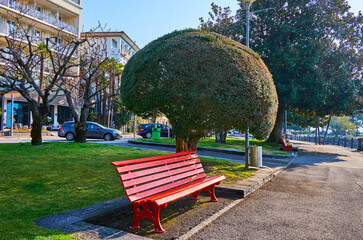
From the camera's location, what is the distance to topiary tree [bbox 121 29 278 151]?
718 cm

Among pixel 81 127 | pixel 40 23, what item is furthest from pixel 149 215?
pixel 40 23

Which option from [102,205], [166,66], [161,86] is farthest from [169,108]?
[102,205]

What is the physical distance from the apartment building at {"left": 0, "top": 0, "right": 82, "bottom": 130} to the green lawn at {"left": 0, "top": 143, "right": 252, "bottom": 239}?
75.9 ft

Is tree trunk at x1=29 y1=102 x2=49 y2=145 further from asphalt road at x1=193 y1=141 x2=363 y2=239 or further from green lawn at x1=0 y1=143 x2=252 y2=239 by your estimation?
asphalt road at x1=193 y1=141 x2=363 y2=239

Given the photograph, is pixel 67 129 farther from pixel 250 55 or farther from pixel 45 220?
pixel 45 220

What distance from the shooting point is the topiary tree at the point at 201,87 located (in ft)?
23.6

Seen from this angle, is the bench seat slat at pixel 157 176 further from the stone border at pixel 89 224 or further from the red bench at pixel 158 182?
the stone border at pixel 89 224

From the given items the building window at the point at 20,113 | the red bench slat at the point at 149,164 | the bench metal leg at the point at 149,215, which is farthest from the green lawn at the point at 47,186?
the building window at the point at 20,113

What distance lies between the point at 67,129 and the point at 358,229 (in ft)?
68.2

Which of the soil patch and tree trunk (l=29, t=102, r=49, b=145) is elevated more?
tree trunk (l=29, t=102, r=49, b=145)

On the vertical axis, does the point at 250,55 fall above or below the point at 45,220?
above

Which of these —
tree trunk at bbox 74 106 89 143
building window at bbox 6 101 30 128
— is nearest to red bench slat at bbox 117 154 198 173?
tree trunk at bbox 74 106 89 143

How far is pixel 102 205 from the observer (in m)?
4.91

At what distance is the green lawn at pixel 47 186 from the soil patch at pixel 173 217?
78 centimetres
